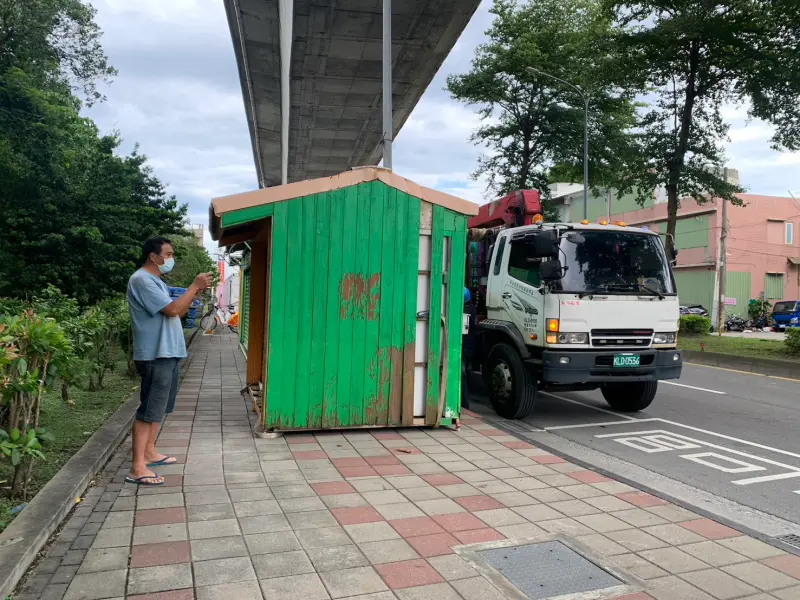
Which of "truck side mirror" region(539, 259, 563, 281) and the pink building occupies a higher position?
the pink building

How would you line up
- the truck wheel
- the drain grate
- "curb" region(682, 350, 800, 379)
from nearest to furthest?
the drain grate, the truck wheel, "curb" region(682, 350, 800, 379)

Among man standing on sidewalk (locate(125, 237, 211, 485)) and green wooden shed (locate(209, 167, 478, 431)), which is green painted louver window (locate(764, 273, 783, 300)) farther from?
man standing on sidewalk (locate(125, 237, 211, 485))

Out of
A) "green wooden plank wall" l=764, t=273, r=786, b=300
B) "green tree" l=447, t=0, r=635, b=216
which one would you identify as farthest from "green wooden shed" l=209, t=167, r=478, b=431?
"green wooden plank wall" l=764, t=273, r=786, b=300

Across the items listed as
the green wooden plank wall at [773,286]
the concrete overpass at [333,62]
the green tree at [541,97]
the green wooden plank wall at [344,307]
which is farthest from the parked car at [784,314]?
the green wooden plank wall at [344,307]

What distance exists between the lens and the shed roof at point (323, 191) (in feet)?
18.7

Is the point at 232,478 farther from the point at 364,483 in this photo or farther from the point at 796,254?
the point at 796,254

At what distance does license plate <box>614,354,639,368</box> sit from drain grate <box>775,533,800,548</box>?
9.87ft

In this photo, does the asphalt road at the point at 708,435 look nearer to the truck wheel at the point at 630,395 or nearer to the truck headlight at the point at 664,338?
the truck wheel at the point at 630,395

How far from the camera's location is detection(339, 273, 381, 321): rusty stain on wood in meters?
6.12

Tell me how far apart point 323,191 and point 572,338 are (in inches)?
122

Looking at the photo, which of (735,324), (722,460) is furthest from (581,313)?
(735,324)

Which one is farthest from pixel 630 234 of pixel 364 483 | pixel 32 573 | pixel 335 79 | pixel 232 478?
pixel 335 79

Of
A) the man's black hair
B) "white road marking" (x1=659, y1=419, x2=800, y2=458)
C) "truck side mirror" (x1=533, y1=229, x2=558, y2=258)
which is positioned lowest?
"white road marking" (x1=659, y1=419, x2=800, y2=458)

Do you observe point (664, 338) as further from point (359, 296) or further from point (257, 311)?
point (257, 311)
